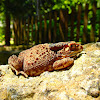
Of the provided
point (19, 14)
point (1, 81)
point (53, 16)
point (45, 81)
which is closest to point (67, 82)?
point (45, 81)

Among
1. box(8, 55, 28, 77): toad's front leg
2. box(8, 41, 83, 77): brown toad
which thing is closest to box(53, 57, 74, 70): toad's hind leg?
box(8, 41, 83, 77): brown toad

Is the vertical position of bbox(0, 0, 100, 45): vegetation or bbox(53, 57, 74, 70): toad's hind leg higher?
bbox(0, 0, 100, 45): vegetation

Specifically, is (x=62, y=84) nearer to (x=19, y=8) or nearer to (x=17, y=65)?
(x=17, y=65)

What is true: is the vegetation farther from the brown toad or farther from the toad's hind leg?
the toad's hind leg

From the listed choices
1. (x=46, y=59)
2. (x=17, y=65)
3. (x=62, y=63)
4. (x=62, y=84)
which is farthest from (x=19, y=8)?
(x=62, y=84)

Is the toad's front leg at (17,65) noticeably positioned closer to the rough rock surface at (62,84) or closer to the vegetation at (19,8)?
the rough rock surface at (62,84)

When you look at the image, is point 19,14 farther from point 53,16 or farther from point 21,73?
point 21,73

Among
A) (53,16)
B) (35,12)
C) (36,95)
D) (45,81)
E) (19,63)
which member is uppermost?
(35,12)
